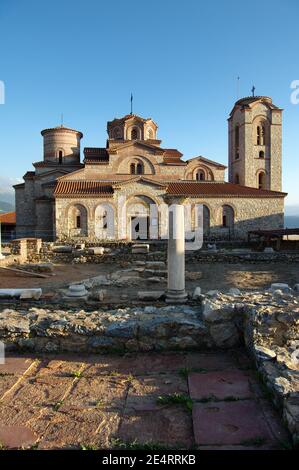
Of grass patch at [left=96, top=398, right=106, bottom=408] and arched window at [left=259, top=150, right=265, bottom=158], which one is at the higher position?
arched window at [left=259, top=150, right=265, bottom=158]

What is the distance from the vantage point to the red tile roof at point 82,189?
24719mm

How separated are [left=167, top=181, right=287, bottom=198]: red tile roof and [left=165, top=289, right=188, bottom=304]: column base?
1878cm

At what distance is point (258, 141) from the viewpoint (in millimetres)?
30500

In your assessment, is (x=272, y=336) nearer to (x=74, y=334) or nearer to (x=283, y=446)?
(x=283, y=446)

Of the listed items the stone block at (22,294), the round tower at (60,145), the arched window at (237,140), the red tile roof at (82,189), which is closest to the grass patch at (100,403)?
the stone block at (22,294)

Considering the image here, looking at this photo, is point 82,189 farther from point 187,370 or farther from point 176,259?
point 187,370

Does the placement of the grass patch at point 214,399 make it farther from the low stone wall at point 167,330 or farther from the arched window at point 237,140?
the arched window at point 237,140

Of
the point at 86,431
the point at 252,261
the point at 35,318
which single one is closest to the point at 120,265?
the point at 252,261

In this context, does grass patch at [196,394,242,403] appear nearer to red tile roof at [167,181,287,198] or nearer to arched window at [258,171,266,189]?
red tile roof at [167,181,287,198]

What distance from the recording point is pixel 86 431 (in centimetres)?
298

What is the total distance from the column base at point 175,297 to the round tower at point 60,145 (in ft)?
87.4

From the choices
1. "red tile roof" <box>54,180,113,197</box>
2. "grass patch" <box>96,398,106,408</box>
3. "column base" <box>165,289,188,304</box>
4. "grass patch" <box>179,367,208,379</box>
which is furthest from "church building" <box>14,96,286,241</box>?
"grass patch" <box>96,398,106,408</box>

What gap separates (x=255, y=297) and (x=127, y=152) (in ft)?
79.2

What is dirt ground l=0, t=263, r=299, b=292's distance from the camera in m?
11.3
